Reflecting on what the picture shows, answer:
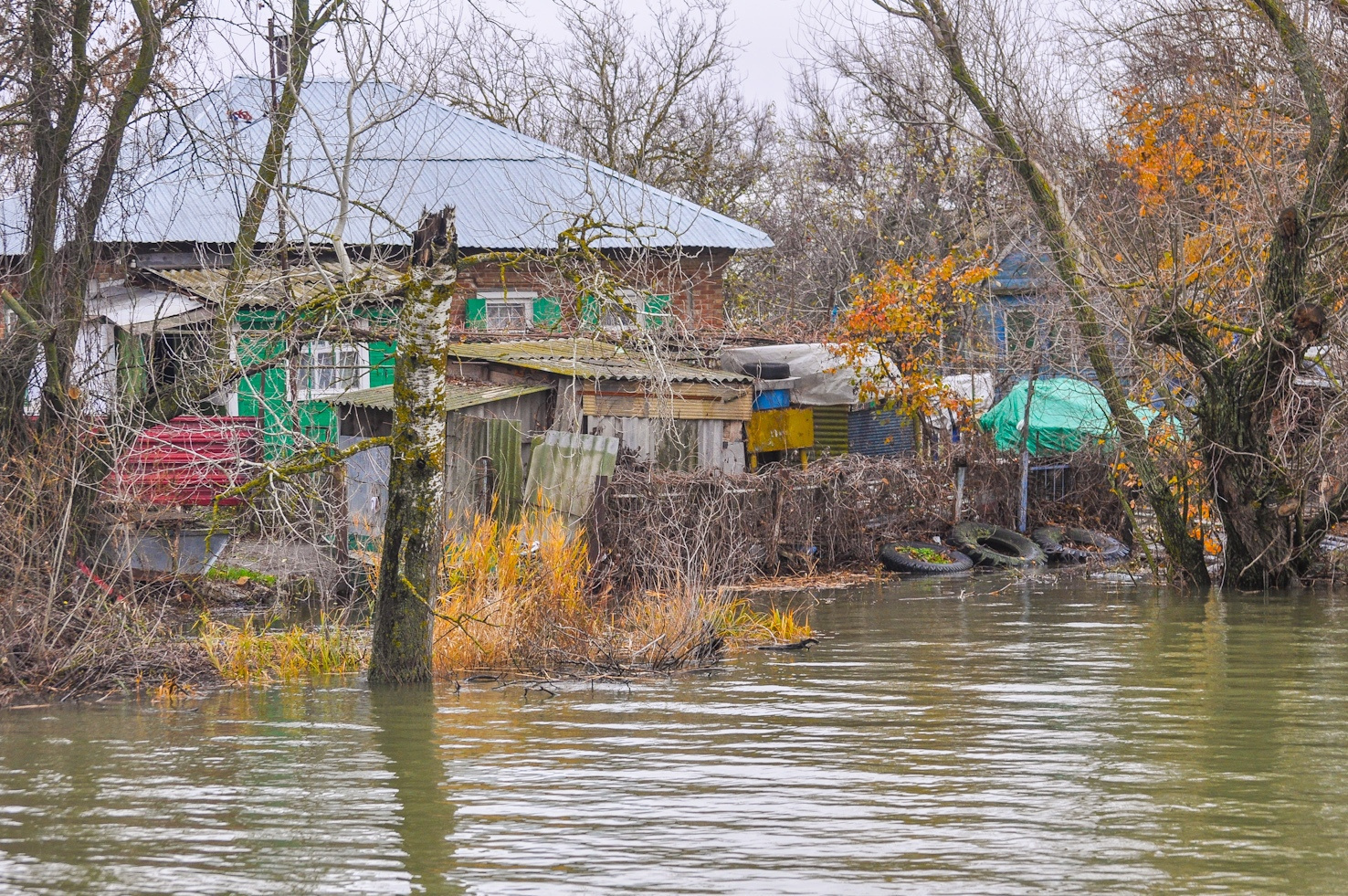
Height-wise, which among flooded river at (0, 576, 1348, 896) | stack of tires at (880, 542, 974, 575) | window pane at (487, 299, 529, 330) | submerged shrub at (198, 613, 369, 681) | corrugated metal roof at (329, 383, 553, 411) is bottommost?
flooded river at (0, 576, 1348, 896)

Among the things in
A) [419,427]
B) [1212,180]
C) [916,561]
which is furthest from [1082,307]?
[419,427]

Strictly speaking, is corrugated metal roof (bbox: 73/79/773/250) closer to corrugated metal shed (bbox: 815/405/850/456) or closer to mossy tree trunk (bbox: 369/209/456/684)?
corrugated metal shed (bbox: 815/405/850/456)

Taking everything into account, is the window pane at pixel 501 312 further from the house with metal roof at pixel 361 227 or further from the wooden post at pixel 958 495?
the wooden post at pixel 958 495

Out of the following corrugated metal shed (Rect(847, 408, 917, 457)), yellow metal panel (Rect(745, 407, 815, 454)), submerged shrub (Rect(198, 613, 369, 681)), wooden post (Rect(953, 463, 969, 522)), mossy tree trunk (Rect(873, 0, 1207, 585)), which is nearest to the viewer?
submerged shrub (Rect(198, 613, 369, 681))

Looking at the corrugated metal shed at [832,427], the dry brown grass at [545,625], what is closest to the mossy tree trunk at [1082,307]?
the corrugated metal shed at [832,427]

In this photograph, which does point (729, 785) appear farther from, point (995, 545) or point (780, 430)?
point (780, 430)

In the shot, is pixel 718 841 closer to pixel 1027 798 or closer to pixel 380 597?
pixel 1027 798

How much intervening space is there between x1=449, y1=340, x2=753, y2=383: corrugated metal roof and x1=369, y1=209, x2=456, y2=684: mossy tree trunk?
300 inches

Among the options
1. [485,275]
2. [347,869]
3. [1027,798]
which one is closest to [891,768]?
[1027,798]

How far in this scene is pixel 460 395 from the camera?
1934cm

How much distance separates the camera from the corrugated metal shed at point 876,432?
86.3 feet

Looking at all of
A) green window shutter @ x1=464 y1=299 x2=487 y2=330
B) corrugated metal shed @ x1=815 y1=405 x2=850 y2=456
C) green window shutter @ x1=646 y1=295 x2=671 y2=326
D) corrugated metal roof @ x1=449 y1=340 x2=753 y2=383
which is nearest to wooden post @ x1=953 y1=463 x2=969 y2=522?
corrugated metal shed @ x1=815 y1=405 x2=850 y2=456

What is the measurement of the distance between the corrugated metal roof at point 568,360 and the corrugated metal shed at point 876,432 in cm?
360

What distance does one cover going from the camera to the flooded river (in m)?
6.31
